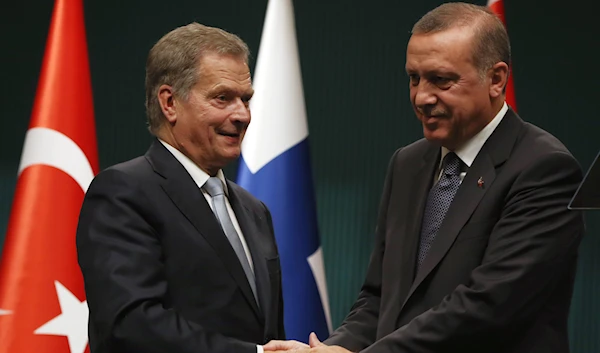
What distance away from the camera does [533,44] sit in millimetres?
5598

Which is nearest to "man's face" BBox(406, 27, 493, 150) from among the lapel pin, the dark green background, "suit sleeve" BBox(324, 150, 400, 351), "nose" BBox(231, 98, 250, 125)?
the lapel pin

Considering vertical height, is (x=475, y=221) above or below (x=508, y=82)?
below

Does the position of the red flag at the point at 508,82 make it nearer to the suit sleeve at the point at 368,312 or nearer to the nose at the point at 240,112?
the suit sleeve at the point at 368,312

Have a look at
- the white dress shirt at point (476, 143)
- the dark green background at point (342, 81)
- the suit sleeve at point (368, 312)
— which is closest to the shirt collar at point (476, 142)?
the white dress shirt at point (476, 143)

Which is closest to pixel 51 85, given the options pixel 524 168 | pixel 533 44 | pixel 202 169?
pixel 202 169

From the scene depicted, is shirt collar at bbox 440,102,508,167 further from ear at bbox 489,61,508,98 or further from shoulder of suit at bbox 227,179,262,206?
shoulder of suit at bbox 227,179,262,206

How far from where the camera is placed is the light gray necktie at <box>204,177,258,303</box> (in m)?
2.72

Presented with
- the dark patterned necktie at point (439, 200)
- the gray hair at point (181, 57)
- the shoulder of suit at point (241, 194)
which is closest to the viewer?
the gray hair at point (181, 57)

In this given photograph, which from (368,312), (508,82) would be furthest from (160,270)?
(508,82)

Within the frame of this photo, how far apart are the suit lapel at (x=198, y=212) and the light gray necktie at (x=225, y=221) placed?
7cm

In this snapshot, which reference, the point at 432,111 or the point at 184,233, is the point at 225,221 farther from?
the point at 432,111

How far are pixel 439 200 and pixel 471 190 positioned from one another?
0.14m

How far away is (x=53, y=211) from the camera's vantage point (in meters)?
3.95

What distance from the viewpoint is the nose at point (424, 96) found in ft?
9.08
